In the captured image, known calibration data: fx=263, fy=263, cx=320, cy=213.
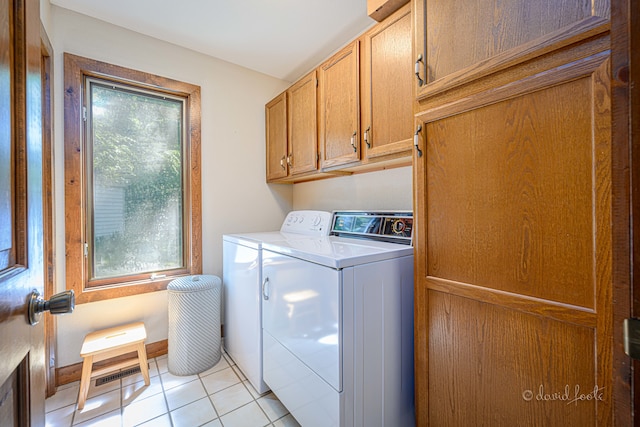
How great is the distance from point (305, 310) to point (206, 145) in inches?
67.7

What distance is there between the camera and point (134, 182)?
6.66 ft

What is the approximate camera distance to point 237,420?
57.4 inches

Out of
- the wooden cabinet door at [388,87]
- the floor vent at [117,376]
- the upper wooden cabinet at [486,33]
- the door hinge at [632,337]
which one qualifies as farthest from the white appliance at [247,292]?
the door hinge at [632,337]

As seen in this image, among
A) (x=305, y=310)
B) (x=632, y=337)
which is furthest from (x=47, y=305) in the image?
(x=632, y=337)

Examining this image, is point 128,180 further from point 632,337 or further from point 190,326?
point 632,337

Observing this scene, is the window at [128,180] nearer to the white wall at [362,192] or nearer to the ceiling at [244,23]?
the ceiling at [244,23]

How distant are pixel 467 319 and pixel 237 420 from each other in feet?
4.43

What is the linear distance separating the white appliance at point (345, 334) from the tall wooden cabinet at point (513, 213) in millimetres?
144

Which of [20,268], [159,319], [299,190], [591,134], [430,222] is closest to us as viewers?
[20,268]

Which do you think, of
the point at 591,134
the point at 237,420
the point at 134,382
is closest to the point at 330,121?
the point at 591,134

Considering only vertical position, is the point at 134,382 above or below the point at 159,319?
below

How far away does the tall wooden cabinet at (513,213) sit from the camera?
0.69 m

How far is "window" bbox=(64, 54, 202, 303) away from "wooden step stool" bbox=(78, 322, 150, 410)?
0.85ft

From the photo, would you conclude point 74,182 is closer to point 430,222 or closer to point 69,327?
point 69,327
